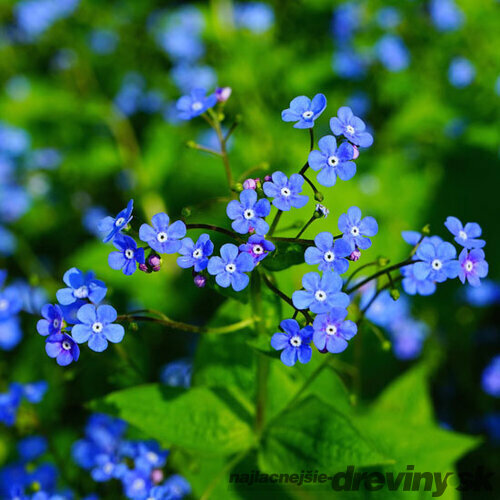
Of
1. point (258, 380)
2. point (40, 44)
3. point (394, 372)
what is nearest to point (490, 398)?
point (394, 372)

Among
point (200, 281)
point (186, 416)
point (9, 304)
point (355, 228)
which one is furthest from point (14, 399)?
point (355, 228)

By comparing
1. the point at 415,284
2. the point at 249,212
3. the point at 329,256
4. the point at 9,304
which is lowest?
the point at 9,304

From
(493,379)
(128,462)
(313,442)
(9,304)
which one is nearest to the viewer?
(313,442)

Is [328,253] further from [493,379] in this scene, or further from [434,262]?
[493,379]

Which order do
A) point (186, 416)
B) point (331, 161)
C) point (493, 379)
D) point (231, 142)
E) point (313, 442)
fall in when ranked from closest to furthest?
point (331, 161)
point (313, 442)
point (186, 416)
point (493, 379)
point (231, 142)

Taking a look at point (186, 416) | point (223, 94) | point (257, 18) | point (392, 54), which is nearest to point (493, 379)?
point (186, 416)

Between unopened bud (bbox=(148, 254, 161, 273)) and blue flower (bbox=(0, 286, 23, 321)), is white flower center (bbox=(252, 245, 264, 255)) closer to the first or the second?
unopened bud (bbox=(148, 254, 161, 273))

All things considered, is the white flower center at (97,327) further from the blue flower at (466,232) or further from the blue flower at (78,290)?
the blue flower at (466,232)

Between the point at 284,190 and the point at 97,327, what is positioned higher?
the point at 284,190

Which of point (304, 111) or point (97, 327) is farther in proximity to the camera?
point (304, 111)
